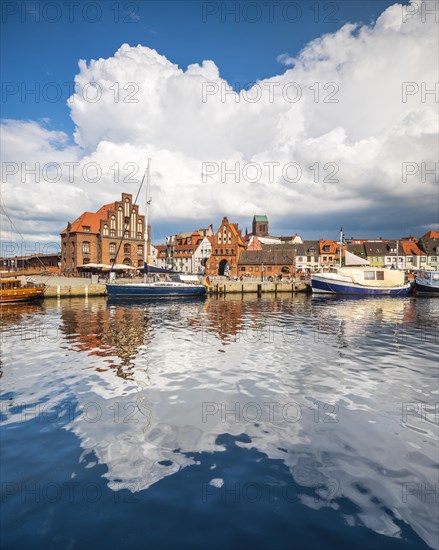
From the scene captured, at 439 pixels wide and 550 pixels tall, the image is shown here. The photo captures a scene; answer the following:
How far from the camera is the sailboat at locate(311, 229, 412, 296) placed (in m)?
58.3

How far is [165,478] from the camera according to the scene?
6355 mm

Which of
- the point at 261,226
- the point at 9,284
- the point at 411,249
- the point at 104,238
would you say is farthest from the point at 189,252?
the point at 411,249

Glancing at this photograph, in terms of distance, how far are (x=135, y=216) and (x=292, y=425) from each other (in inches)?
3051

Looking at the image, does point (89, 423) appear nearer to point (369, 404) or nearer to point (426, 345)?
point (369, 404)

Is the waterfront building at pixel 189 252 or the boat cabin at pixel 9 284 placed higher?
the waterfront building at pixel 189 252

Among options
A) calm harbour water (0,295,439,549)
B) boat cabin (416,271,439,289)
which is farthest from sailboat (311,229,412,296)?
calm harbour water (0,295,439,549)

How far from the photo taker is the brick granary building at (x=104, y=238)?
72.4 metres

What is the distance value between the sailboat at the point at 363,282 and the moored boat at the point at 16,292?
150 feet

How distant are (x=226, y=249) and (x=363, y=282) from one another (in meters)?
39.4

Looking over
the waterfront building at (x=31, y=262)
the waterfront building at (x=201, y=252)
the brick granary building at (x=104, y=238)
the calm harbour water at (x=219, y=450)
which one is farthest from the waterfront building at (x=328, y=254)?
the calm harbour water at (x=219, y=450)

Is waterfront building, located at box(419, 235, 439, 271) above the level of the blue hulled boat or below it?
above

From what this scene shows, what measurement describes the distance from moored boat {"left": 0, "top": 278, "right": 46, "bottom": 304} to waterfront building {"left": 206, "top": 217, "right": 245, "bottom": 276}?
5066 cm

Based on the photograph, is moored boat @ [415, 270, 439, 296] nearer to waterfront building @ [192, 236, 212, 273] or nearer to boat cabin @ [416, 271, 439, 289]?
boat cabin @ [416, 271, 439, 289]

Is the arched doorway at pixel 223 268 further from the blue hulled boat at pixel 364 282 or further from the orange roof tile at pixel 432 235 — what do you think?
the orange roof tile at pixel 432 235
